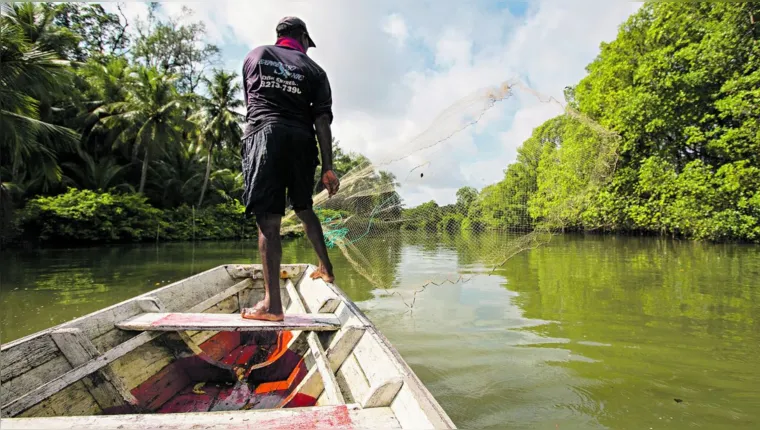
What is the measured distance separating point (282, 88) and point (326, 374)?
158 cm

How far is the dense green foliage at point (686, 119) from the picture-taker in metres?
15.7

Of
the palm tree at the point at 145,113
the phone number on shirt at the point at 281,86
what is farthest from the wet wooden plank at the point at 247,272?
the palm tree at the point at 145,113

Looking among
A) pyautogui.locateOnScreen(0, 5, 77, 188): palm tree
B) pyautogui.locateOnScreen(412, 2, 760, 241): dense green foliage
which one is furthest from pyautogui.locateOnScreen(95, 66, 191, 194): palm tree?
pyautogui.locateOnScreen(412, 2, 760, 241): dense green foliage

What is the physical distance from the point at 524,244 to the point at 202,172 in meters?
26.3

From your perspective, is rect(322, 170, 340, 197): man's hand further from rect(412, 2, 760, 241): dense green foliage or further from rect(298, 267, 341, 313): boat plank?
rect(412, 2, 760, 241): dense green foliage

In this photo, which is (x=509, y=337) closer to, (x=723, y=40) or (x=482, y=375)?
(x=482, y=375)

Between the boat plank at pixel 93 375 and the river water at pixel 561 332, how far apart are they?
2141 millimetres

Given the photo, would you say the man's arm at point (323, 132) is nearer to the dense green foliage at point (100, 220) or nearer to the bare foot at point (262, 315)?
the bare foot at point (262, 315)

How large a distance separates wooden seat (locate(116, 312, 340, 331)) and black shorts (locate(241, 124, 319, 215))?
2.04ft

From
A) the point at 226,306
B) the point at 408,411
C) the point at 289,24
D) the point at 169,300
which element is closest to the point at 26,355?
the point at 169,300

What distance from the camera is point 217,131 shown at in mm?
24797

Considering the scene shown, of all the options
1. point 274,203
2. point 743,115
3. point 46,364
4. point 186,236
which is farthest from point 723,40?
point 186,236

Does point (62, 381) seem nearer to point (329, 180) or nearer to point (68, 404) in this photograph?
point (68, 404)

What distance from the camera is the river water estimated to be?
3053mm
